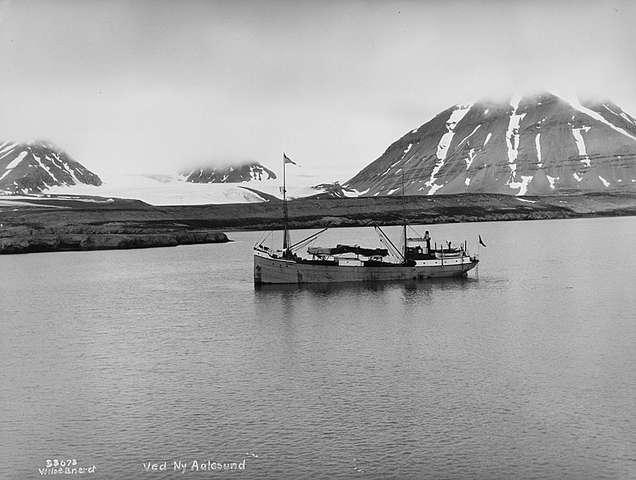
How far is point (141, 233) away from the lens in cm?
9944

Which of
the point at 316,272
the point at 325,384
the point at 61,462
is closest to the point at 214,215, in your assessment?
the point at 316,272

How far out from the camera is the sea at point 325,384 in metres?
17.2

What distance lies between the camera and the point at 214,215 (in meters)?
137

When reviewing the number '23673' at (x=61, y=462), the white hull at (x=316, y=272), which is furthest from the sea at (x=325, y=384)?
the white hull at (x=316, y=272)

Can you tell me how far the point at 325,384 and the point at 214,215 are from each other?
116 meters

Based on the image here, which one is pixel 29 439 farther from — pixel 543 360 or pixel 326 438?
pixel 543 360

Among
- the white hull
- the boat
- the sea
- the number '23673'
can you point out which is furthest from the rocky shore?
the number '23673'

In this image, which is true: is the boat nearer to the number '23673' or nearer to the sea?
the sea

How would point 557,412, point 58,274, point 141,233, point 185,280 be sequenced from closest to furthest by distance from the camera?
1. point 557,412
2. point 185,280
3. point 58,274
4. point 141,233

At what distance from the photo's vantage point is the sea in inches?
679

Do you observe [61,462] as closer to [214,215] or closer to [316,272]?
[316,272]

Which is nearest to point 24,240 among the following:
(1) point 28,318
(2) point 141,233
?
(2) point 141,233

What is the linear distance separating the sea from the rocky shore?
44.2 metres

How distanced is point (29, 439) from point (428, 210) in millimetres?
138637
